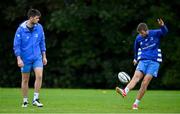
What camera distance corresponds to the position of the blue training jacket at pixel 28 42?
14.5 m

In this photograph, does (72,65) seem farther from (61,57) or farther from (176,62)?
(176,62)

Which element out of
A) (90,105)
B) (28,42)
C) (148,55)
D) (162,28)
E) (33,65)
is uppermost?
(162,28)

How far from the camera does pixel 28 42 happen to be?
14531 millimetres

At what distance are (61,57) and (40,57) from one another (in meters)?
22.2

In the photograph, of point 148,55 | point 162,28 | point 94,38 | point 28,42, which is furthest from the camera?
point 94,38

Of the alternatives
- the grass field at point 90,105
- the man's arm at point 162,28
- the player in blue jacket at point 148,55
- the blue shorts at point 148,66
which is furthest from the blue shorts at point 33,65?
the man's arm at point 162,28

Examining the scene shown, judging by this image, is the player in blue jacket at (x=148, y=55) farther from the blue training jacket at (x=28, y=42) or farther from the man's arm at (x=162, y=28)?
the blue training jacket at (x=28, y=42)

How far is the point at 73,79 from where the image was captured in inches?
1416

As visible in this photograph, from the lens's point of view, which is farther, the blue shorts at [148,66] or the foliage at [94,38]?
the foliage at [94,38]

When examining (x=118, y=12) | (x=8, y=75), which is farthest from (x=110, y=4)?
(x=8, y=75)

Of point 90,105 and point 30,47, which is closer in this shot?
point 30,47

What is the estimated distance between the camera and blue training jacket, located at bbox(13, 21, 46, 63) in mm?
14477

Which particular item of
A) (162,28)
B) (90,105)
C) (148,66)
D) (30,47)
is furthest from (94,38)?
(162,28)

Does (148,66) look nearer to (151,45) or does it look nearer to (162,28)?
(151,45)
